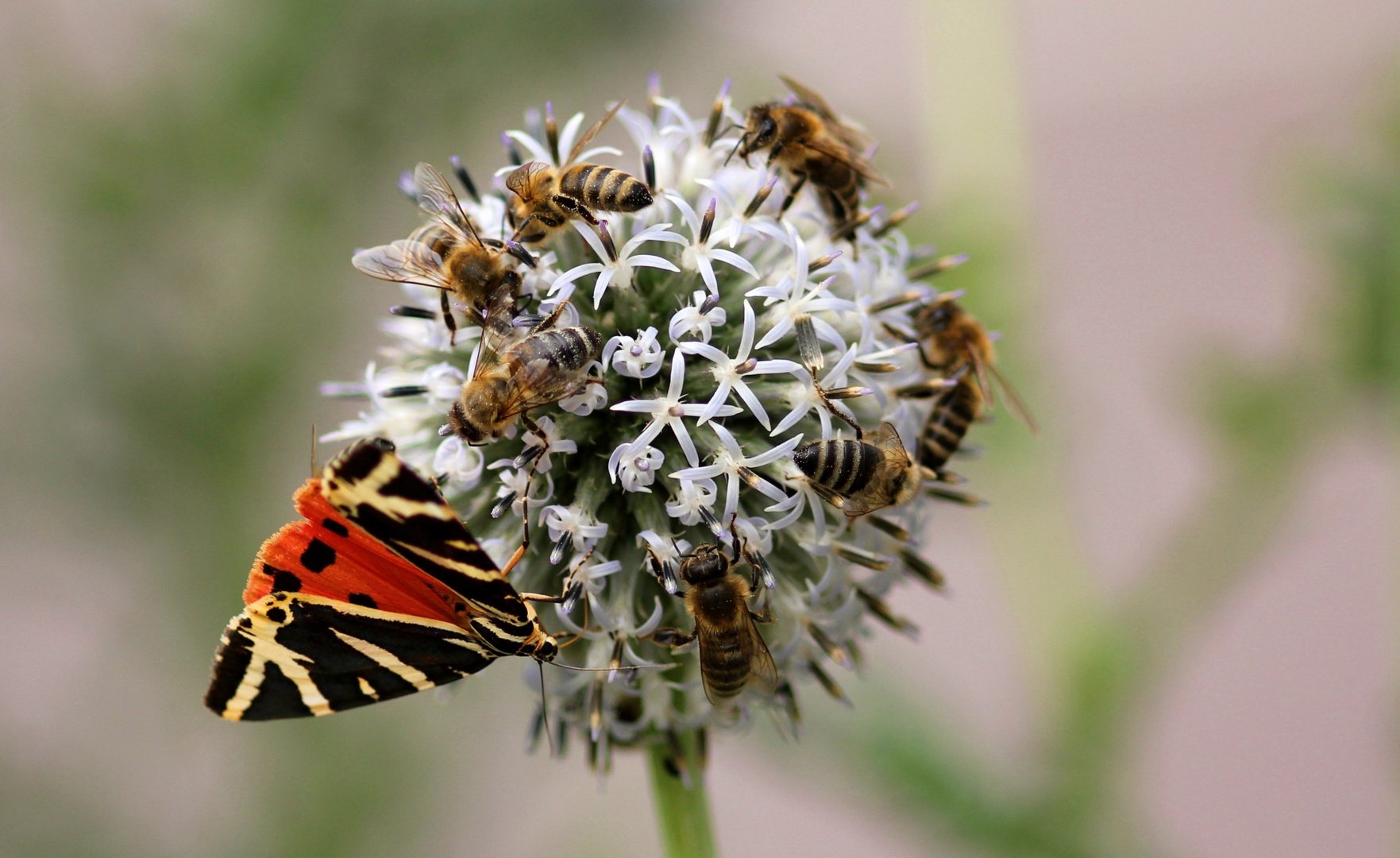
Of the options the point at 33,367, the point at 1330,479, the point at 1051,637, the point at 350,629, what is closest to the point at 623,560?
the point at 350,629

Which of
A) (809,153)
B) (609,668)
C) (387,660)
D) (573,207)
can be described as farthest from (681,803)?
(809,153)

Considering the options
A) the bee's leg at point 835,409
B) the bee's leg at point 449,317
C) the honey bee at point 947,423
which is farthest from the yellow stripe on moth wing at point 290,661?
the honey bee at point 947,423

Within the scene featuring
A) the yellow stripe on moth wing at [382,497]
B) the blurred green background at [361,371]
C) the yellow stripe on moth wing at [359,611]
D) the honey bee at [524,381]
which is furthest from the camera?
the blurred green background at [361,371]

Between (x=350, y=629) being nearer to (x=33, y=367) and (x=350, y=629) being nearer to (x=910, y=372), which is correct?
(x=910, y=372)

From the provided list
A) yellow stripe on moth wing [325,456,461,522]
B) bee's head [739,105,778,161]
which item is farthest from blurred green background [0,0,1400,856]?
bee's head [739,105,778,161]

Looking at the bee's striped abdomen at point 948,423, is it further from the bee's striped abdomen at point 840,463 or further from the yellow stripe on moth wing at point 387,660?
the yellow stripe on moth wing at point 387,660

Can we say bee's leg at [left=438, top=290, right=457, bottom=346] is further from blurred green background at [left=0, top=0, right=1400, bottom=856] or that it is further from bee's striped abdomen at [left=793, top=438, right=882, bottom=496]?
blurred green background at [left=0, top=0, right=1400, bottom=856]
